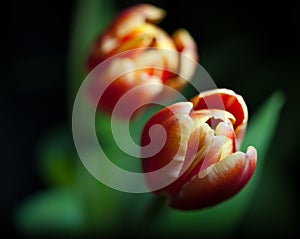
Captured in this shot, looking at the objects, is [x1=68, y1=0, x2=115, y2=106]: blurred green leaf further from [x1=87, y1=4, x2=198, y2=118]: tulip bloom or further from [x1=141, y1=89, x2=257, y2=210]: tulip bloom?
[x1=141, y1=89, x2=257, y2=210]: tulip bloom

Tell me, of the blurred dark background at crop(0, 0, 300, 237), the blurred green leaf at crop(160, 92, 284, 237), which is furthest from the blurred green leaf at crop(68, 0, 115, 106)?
the blurred green leaf at crop(160, 92, 284, 237)

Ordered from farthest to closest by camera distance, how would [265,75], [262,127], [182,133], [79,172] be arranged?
[265,75] < [79,172] < [262,127] < [182,133]

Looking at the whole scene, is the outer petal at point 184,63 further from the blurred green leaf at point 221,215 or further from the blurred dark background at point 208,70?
the blurred dark background at point 208,70

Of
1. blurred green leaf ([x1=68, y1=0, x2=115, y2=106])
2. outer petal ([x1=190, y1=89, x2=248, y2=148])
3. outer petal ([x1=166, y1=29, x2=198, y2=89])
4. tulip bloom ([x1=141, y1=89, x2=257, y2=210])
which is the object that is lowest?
tulip bloom ([x1=141, y1=89, x2=257, y2=210])

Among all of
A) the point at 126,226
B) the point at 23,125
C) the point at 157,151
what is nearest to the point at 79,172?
the point at 126,226

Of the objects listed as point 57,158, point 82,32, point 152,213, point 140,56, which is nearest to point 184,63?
point 140,56

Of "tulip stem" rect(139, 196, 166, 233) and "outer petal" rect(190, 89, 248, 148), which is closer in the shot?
"outer petal" rect(190, 89, 248, 148)

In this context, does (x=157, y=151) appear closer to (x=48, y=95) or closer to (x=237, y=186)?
(x=237, y=186)
